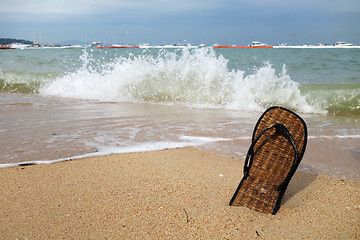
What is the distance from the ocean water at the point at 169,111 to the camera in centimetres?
316

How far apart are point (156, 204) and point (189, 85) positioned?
5.89 metres

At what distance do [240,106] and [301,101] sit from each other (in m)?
1.28

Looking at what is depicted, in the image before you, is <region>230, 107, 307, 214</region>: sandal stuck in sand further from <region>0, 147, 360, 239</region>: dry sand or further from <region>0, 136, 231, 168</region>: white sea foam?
<region>0, 136, 231, 168</region>: white sea foam

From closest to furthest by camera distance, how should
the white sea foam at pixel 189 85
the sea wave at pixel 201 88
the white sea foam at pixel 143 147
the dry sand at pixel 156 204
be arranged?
the dry sand at pixel 156 204, the white sea foam at pixel 143 147, the sea wave at pixel 201 88, the white sea foam at pixel 189 85

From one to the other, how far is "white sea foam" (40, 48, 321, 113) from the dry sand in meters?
4.05

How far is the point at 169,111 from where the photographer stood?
5.57 meters

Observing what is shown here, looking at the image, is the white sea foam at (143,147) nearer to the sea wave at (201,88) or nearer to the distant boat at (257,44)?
the sea wave at (201,88)

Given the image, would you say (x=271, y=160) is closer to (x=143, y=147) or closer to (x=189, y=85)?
(x=143, y=147)

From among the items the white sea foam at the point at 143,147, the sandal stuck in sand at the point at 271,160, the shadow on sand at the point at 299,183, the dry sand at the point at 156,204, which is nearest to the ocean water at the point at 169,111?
the white sea foam at the point at 143,147

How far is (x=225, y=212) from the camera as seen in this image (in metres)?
1.78

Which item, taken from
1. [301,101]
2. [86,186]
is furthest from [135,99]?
[86,186]

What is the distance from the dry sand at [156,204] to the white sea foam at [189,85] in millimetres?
4047

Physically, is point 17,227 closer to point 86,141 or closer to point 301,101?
point 86,141

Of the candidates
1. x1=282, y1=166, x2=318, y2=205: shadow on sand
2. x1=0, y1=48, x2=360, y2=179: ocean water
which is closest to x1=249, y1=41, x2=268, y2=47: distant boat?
x1=0, y1=48, x2=360, y2=179: ocean water
